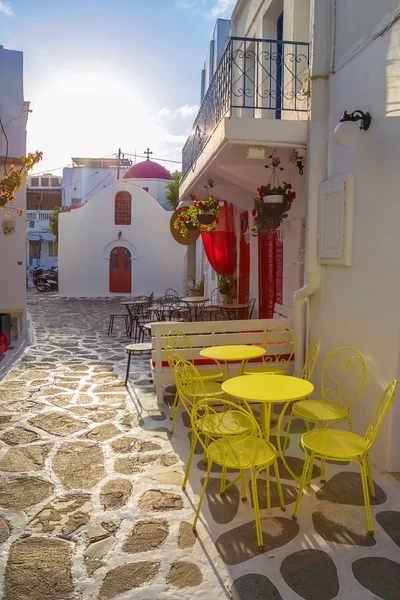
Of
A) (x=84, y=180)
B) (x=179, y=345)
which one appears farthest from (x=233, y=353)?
(x=84, y=180)

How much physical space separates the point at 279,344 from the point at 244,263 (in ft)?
18.1

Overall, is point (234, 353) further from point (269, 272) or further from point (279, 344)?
point (269, 272)

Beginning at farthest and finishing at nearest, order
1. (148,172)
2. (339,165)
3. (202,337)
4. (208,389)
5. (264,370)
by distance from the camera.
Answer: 1. (148,172)
2. (202,337)
3. (264,370)
4. (339,165)
5. (208,389)

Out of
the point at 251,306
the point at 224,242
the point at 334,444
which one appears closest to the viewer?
the point at 334,444

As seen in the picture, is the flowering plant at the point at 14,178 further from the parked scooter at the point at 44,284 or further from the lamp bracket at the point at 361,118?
the parked scooter at the point at 44,284

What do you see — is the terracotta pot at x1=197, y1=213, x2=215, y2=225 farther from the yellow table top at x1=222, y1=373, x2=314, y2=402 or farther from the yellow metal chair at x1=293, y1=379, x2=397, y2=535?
the yellow metal chair at x1=293, y1=379, x2=397, y2=535

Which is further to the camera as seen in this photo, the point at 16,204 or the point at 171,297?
the point at 171,297

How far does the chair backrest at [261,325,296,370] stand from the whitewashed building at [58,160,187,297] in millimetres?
17786

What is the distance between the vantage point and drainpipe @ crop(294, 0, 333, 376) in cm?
579

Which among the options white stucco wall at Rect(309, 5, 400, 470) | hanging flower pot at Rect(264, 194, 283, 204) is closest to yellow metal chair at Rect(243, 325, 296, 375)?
white stucco wall at Rect(309, 5, 400, 470)

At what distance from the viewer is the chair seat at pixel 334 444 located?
3617 millimetres

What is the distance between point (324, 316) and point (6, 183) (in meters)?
4.88

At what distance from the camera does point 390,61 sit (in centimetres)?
446

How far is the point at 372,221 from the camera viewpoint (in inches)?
189
